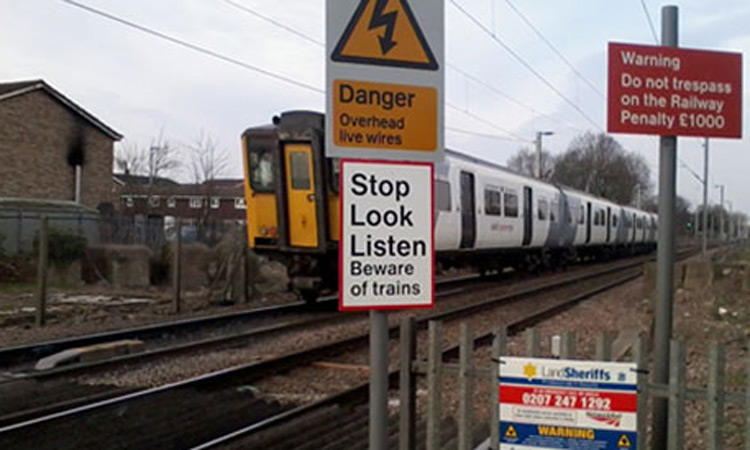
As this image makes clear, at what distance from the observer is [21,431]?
556 centimetres

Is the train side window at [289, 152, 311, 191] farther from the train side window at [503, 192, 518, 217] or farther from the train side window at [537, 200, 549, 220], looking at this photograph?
the train side window at [537, 200, 549, 220]

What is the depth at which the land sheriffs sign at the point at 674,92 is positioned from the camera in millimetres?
3844

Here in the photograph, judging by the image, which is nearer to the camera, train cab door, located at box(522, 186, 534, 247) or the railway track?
the railway track

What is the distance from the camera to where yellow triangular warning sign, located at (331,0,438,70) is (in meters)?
2.97

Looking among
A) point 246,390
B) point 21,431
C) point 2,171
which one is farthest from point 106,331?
point 2,171

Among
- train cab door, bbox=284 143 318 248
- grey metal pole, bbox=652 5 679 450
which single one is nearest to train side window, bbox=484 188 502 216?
train cab door, bbox=284 143 318 248

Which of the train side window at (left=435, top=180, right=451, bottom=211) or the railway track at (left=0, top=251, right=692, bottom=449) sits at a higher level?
the train side window at (left=435, top=180, right=451, bottom=211)

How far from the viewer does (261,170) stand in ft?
44.6

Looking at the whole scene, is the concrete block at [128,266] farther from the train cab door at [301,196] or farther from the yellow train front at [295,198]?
the train cab door at [301,196]

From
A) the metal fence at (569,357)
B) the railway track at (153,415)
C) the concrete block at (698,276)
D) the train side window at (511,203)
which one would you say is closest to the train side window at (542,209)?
the train side window at (511,203)

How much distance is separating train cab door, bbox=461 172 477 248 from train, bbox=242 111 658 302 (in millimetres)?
23

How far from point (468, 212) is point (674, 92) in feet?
42.7

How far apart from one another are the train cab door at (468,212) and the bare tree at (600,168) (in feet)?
193

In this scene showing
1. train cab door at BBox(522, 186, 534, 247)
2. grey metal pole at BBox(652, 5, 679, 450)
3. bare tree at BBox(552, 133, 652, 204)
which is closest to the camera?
grey metal pole at BBox(652, 5, 679, 450)
